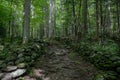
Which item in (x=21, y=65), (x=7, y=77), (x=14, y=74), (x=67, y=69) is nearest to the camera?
(x=7, y=77)

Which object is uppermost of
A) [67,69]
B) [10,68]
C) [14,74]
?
[10,68]

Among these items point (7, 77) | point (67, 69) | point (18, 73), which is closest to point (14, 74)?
point (18, 73)

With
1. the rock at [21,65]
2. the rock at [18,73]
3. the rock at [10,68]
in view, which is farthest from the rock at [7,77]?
the rock at [21,65]

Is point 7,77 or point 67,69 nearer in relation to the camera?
point 7,77

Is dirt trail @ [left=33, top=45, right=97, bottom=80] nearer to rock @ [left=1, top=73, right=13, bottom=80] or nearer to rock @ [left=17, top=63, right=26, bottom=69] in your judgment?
rock @ [left=17, top=63, right=26, bottom=69]

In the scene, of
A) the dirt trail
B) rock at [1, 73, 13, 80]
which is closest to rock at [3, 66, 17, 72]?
rock at [1, 73, 13, 80]

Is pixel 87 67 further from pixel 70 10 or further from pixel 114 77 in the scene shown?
pixel 70 10

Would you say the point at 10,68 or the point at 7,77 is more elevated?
the point at 10,68

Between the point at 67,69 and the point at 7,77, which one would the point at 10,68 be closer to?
the point at 7,77

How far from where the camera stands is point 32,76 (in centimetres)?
727

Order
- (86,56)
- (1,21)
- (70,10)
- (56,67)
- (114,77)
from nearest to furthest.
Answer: (114,77), (56,67), (86,56), (1,21), (70,10)

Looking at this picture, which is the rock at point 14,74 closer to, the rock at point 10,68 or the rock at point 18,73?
the rock at point 18,73

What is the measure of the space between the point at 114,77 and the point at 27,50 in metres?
4.69

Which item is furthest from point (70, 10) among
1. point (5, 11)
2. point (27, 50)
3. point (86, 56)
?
point (27, 50)
